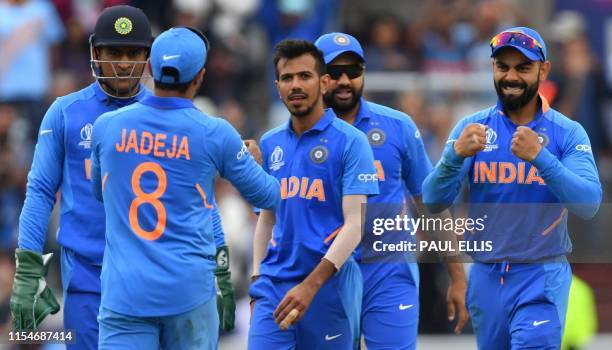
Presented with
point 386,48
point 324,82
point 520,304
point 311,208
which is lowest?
point 520,304

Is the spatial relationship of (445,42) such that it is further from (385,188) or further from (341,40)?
(385,188)

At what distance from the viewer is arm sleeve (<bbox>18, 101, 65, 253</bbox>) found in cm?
855

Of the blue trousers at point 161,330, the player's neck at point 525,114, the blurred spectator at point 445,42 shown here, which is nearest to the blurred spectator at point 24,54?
the blurred spectator at point 445,42

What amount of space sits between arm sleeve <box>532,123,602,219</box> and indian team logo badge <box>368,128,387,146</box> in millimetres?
1479

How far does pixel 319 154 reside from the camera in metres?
8.86

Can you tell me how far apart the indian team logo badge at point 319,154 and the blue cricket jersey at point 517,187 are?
0.67 m

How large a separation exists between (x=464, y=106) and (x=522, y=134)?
26.8 feet

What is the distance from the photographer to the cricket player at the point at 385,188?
9.53 m

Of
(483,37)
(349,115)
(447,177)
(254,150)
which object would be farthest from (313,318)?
(483,37)

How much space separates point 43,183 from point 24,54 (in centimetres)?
762

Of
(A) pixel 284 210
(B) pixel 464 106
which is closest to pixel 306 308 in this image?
(A) pixel 284 210

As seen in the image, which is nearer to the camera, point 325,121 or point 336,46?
point 325,121

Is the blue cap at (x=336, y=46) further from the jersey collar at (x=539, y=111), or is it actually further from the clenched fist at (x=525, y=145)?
the clenched fist at (x=525, y=145)

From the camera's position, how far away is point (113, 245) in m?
7.72
